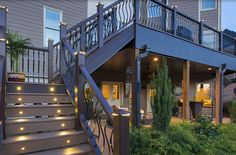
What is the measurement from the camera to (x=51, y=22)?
30.6ft

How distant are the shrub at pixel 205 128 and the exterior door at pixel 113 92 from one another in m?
7.16

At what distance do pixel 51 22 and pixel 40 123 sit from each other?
6249 millimetres

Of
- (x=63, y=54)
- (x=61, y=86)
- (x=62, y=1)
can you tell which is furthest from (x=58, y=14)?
(x=61, y=86)

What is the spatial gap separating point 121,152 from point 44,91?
8.10 ft

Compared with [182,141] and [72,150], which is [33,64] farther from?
[182,141]

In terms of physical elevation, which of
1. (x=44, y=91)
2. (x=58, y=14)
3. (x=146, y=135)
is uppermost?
(x=58, y=14)

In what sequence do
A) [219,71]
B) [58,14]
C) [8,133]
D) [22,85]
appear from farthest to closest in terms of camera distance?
1. [219,71]
2. [58,14]
3. [22,85]
4. [8,133]

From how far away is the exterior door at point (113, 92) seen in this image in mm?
13008

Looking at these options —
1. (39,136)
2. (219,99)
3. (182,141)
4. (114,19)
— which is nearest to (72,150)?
(39,136)

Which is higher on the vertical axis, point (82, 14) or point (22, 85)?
point (82, 14)

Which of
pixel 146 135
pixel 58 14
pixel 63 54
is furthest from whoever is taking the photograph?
pixel 58 14

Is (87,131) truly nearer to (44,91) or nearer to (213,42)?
(44,91)

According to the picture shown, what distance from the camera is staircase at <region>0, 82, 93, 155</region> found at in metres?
3.48

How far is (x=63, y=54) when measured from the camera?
212 inches
